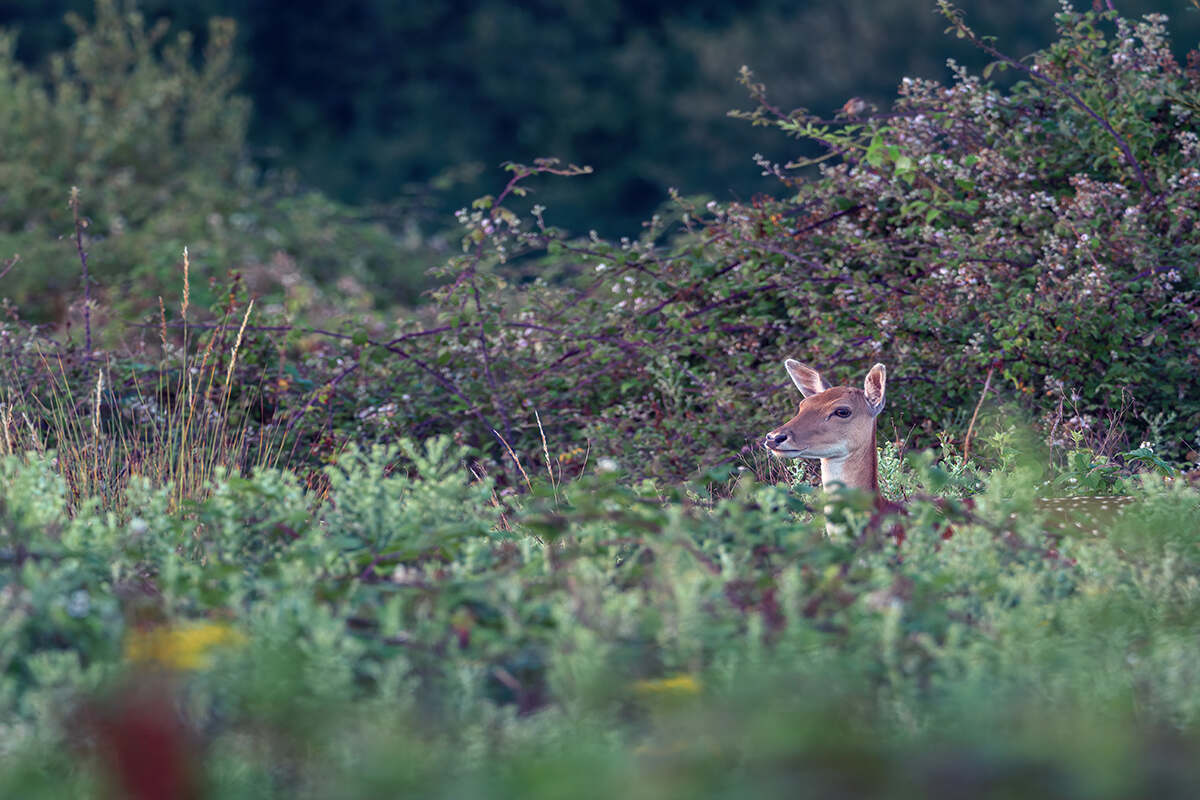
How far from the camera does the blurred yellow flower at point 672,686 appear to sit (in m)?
2.57

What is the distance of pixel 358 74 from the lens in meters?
22.0

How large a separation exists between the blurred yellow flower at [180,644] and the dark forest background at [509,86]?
17330 mm

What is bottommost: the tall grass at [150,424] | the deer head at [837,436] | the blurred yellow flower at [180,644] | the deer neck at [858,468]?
the tall grass at [150,424]

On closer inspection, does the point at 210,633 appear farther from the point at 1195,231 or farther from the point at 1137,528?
the point at 1195,231

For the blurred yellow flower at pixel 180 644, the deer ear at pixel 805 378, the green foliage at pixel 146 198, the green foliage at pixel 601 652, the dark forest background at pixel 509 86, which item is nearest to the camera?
the green foliage at pixel 601 652

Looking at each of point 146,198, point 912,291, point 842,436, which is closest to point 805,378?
point 842,436

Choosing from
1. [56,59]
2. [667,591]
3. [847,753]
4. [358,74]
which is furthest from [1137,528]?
Answer: [358,74]

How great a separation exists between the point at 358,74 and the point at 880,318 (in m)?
16.9

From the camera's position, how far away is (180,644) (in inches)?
104

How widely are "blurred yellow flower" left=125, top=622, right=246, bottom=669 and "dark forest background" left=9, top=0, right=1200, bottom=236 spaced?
56.9 ft

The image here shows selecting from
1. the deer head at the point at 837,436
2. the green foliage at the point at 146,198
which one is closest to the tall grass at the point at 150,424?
the deer head at the point at 837,436

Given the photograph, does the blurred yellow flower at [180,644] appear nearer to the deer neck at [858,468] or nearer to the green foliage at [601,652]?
the green foliage at [601,652]

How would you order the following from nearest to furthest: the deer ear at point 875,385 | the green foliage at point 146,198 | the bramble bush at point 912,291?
the deer ear at point 875,385, the bramble bush at point 912,291, the green foliage at point 146,198

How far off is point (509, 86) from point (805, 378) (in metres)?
17.3
